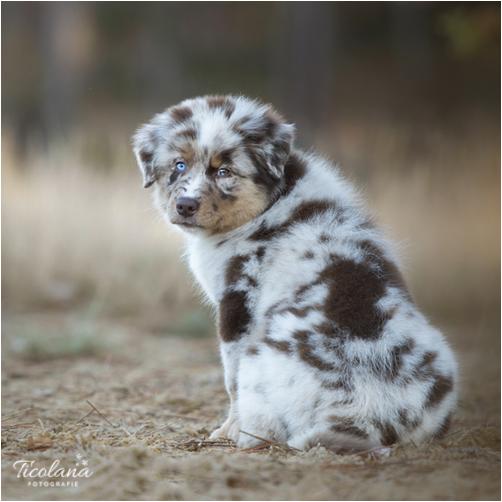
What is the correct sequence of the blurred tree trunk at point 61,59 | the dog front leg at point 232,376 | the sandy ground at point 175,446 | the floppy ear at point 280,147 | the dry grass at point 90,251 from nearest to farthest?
the sandy ground at point 175,446
the dog front leg at point 232,376
the floppy ear at point 280,147
the dry grass at point 90,251
the blurred tree trunk at point 61,59

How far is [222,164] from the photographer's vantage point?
412cm

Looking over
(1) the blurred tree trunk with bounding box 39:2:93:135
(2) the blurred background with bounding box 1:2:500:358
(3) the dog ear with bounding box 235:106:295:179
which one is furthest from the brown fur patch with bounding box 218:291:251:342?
(1) the blurred tree trunk with bounding box 39:2:93:135

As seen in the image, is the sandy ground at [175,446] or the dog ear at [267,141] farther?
the dog ear at [267,141]

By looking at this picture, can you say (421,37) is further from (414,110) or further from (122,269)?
(122,269)

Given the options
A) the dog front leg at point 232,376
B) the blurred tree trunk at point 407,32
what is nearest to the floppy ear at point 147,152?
the dog front leg at point 232,376

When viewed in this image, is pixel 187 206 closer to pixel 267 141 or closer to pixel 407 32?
pixel 267 141

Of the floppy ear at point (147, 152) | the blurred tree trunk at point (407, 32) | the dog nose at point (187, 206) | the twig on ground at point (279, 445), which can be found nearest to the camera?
the twig on ground at point (279, 445)

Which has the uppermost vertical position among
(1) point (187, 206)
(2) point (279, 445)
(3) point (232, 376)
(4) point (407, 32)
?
(4) point (407, 32)

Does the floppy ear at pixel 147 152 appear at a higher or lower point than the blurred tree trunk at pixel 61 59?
lower

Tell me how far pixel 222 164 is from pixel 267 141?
38cm

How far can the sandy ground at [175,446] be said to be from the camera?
2729 millimetres

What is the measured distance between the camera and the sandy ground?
2.73 m

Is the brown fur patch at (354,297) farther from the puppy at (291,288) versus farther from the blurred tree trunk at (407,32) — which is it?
the blurred tree trunk at (407,32)

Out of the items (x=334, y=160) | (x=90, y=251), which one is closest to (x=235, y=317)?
(x=90, y=251)
